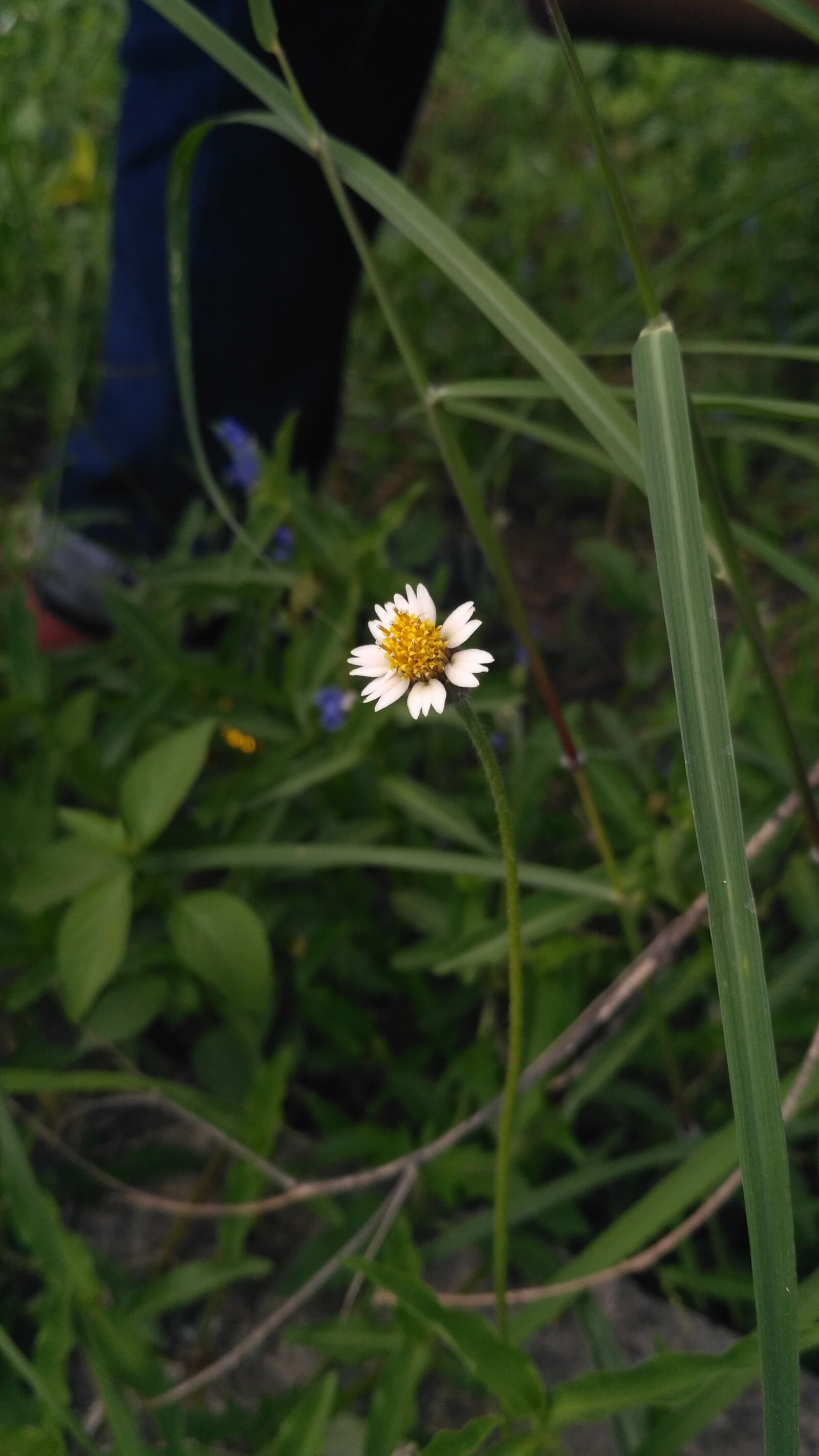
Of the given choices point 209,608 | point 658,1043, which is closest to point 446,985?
point 658,1043

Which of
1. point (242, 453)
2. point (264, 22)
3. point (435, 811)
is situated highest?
point (242, 453)

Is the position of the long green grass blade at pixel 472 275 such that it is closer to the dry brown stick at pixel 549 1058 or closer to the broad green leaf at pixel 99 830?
the dry brown stick at pixel 549 1058

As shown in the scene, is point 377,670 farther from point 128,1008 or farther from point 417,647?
point 128,1008

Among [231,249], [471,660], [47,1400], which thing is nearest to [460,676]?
[471,660]

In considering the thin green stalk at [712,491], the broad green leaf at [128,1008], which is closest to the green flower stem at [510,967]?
the thin green stalk at [712,491]

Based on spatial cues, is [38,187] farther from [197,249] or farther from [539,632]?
[539,632]

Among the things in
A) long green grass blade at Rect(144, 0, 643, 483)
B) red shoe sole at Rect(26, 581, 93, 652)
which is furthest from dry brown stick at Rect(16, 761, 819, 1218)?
red shoe sole at Rect(26, 581, 93, 652)
